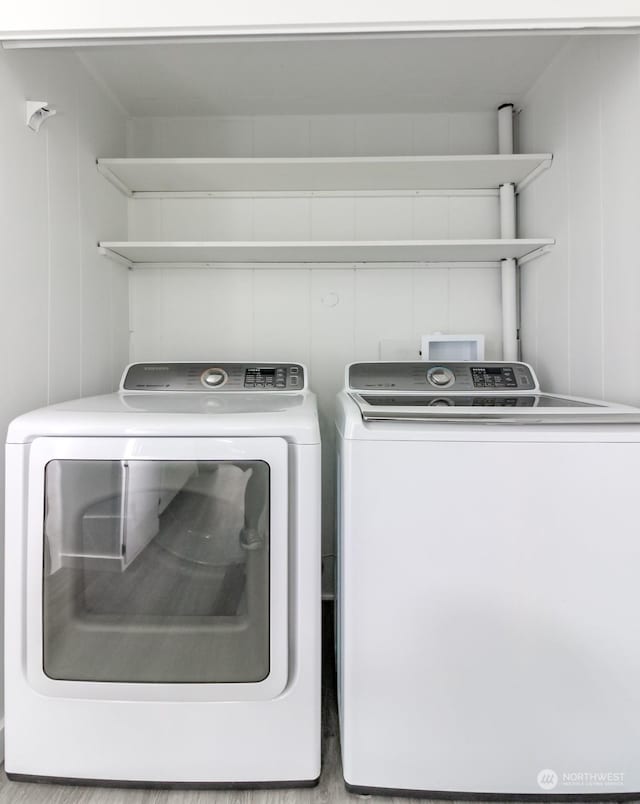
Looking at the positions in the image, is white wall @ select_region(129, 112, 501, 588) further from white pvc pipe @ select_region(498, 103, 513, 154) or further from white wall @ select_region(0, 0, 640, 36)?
white wall @ select_region(0, 0, 640, 36)

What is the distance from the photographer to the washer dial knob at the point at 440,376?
1.72 metres

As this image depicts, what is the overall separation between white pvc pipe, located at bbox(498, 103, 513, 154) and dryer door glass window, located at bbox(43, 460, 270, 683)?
6.06 ft

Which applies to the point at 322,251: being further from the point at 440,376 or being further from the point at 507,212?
the point at 507,212

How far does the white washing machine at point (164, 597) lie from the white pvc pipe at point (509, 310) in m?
1.26

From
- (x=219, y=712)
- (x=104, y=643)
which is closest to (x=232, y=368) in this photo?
(x=104, y=643)

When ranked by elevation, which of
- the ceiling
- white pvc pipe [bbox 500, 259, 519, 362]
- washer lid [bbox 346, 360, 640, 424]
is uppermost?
the ceiling

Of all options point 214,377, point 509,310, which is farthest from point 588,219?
point 214,377

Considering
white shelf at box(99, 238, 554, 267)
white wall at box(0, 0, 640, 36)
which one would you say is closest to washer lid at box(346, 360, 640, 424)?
white shelf at box(99, 238, 554, 267)

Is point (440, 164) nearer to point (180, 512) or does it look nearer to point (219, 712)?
point (180, 512)

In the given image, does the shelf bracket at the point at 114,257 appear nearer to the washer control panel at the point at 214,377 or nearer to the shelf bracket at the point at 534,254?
the washer control panel at the point at 214,377

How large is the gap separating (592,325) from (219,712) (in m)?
1.57

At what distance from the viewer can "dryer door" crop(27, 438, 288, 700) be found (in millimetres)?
1082

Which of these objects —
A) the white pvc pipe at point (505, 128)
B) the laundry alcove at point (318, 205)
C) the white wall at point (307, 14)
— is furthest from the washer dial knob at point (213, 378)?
the white pvc pipe at point (505, 128)

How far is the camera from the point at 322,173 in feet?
6.04
